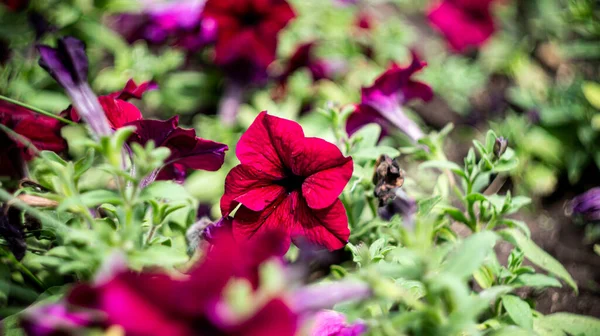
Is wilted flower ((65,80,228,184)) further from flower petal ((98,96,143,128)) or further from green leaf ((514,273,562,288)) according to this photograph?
green leaf ((514,273,562,288))

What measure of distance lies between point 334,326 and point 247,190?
0.28 meters

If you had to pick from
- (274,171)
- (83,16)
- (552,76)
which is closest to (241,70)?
(83,16)

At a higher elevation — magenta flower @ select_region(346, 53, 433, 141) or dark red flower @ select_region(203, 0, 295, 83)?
dark red flower @ select_region(203, 0, 295, 83)

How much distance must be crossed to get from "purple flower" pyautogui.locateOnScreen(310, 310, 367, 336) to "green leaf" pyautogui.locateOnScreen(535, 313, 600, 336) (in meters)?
0.40

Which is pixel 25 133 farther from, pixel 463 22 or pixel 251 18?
pixel 463 22

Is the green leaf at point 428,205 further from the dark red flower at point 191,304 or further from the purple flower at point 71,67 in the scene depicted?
the purple flower at point 71,67

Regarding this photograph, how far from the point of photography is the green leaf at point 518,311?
80cm

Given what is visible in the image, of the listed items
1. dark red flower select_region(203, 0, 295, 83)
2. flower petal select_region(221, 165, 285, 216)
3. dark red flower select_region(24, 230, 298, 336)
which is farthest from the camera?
dark red flower select_region(203, 0, 295, 83)

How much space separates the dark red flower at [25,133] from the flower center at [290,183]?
47cm

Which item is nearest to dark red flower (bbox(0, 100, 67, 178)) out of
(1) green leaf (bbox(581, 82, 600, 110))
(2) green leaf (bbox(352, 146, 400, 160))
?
(2) green leaf (bbox(352, 146, 400, 160))

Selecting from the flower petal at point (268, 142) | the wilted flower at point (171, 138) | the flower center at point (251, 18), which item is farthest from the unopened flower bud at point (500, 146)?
the flower center at point (251, 18)

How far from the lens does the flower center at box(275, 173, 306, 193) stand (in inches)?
35.5

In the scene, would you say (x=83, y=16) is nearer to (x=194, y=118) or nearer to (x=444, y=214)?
(x=194, y=118)

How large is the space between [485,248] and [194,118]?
1333 mm
